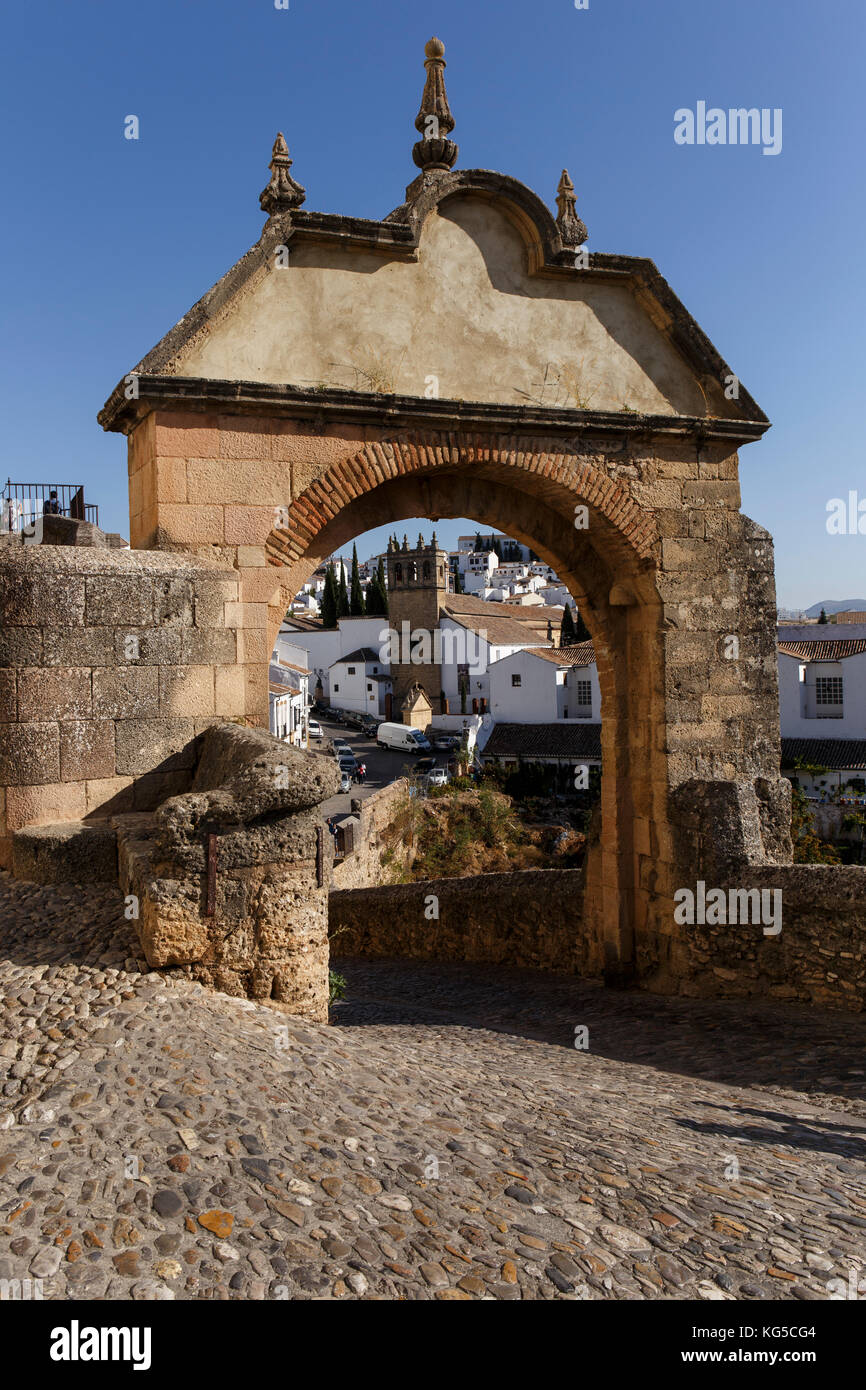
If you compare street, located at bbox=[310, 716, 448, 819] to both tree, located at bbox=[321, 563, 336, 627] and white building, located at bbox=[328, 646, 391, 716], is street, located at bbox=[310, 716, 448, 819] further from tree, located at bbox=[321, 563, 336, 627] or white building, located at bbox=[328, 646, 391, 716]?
Result: tree, located at bbox=[321, 563, 336, 627]

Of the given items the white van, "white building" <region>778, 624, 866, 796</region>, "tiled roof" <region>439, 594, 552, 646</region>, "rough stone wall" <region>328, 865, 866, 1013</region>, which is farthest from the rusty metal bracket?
"tiled roof" <region>439, 594, 552, 646</region>

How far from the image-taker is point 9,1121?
2.92 meters

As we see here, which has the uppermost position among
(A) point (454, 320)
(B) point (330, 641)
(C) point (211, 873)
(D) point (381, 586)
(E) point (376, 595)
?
(D) point (381, 586)

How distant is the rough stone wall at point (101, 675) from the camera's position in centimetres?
491

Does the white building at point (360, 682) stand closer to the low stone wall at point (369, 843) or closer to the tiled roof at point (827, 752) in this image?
the tiled roof at point (827, 752)

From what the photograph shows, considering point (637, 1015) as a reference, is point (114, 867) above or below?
above

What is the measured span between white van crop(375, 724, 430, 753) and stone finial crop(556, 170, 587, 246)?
3634cm

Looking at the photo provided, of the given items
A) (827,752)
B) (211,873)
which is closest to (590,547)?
(211,873)

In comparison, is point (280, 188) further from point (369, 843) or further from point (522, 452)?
point (369, 843)

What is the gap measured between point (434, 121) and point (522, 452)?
2.59 m

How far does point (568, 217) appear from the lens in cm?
765

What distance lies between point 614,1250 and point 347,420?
5.51 m
